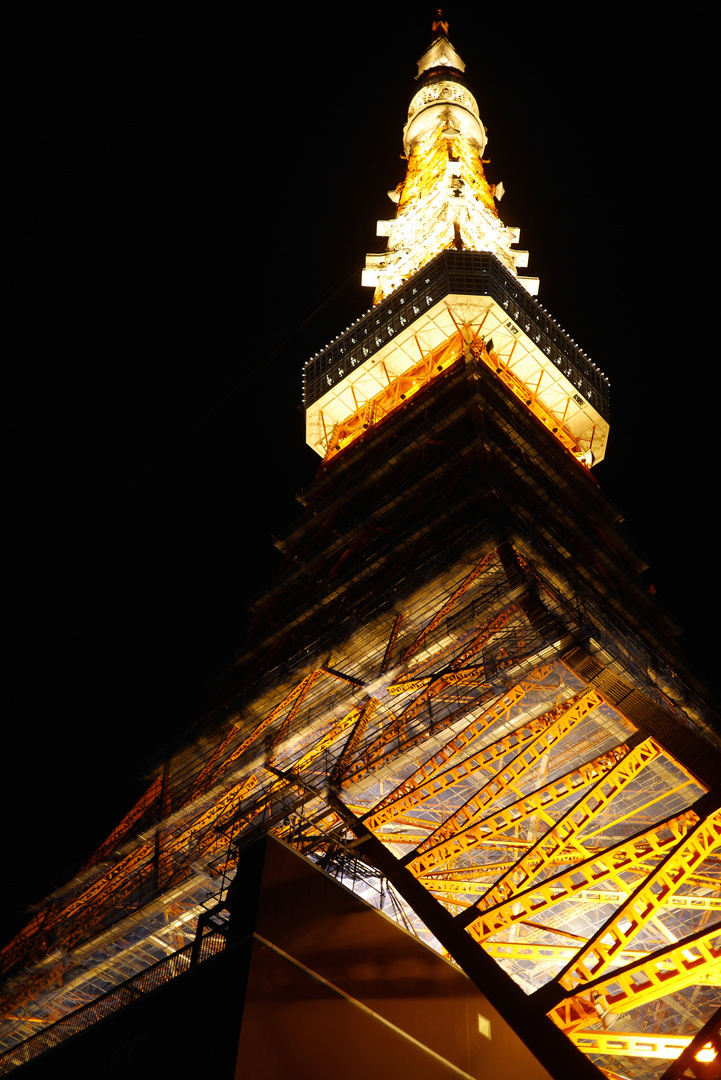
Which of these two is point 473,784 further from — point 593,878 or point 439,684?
point 593,878

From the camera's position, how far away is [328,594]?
2614cm

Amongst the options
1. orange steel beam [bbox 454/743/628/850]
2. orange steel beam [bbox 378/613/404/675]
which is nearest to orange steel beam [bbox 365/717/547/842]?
orange steel beam [bbox 454/743/628/850]

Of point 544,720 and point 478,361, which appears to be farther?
point 478,361

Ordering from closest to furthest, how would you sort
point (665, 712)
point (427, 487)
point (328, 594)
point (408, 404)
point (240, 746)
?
point (665, 712), point (240, 746), point (328, 594), point (427, 487), point (408, 404)

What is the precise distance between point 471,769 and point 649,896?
5371 mm

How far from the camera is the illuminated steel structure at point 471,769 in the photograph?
1227 centimetres

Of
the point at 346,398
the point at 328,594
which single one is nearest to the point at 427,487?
the point at 328,594

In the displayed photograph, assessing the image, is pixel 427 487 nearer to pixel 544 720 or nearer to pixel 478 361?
pixel 478 361

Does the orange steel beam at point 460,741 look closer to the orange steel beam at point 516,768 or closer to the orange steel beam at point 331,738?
the orange steel beam at point 516,768

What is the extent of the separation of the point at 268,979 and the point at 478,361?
1056 inches

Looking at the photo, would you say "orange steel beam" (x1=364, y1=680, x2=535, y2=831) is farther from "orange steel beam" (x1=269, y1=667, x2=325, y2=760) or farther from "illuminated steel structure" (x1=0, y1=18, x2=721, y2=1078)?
"orange steel beam" (x1=269, y1=667, x2=325, y2=760)

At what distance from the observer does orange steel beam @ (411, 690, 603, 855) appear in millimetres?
Answer: 15078

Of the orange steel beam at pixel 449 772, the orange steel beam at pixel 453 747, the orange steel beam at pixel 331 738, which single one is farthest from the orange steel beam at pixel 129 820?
the orange steel beam at pixel 449 772

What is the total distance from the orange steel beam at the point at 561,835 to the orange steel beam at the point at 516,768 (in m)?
1.30
